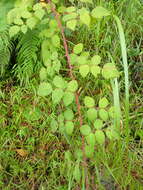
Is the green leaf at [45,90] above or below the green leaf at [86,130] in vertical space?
above

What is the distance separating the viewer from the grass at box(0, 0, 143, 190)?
78.3 inches

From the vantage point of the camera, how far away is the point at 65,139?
218 centimetres

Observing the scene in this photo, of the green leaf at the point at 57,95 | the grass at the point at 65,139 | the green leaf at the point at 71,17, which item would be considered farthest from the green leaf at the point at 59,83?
the grass at the point at 65,139

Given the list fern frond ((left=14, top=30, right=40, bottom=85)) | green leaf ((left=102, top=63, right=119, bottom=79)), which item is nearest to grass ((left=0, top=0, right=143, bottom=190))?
fern frond ((left=14, top=30, right=40, bottom=85))

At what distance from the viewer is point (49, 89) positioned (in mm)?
1491

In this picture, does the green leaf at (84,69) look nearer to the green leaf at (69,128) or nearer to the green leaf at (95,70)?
the green leaf at (95,70)

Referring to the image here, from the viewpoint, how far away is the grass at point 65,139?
6.53ft

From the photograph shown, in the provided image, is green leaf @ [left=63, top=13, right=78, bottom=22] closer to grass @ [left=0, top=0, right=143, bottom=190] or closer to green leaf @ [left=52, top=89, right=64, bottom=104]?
green leaf @ [left=52, top=89, right=64, bottom=104]

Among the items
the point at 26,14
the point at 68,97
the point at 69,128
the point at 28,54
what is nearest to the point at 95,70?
the point at 68,97

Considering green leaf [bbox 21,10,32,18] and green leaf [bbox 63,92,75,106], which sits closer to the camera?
green leaf [bbox 63,92,75,106]

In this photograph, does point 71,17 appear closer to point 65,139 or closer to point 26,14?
point 26,14

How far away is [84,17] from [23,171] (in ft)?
3.48

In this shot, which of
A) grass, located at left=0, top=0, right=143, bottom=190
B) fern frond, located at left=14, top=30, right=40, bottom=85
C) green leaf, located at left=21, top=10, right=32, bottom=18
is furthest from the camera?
fern frond, located at left=14, top=30, right=40, bottom=85

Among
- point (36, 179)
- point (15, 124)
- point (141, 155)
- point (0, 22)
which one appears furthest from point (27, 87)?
point (141, 155)
